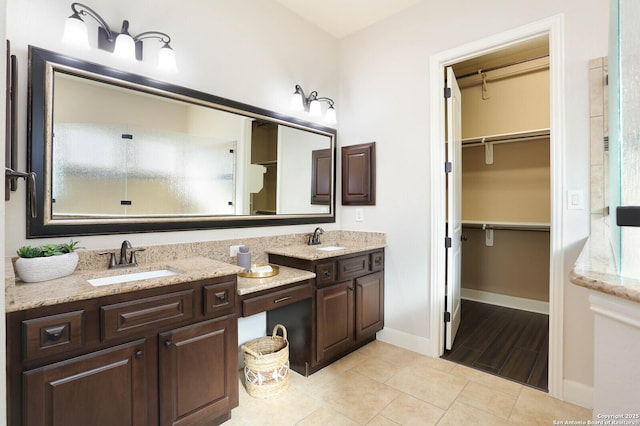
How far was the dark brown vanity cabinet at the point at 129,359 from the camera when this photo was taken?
1.16 meters

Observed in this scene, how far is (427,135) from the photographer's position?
8.66ft

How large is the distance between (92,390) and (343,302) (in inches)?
64.1

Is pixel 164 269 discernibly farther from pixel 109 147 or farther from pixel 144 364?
pixel 109 147

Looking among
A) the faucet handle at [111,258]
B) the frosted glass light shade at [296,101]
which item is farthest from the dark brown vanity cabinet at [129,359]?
the frosted glass light shade at [296,101]

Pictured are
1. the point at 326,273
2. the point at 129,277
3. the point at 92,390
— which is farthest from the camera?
the point at 326,273

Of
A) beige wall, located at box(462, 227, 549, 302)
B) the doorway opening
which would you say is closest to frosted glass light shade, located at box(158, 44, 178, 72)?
the doorway opening

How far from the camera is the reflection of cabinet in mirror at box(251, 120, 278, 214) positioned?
249 cm

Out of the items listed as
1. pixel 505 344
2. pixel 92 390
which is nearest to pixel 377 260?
pixel 505 344

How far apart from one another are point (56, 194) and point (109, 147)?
0.36 meters

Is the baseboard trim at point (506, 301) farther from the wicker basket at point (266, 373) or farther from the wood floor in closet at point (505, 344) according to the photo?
Result: the wicker basket at point (266, 373)

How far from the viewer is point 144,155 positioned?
1.92 meters

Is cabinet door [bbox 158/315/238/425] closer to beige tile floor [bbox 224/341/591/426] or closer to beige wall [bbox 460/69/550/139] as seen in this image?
beige tile floor [bbox 224/341/591/426]

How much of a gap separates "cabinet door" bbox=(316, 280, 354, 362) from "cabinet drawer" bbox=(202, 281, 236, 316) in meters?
0.72

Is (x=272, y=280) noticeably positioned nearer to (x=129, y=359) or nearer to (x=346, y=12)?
(x=129, y=359)
